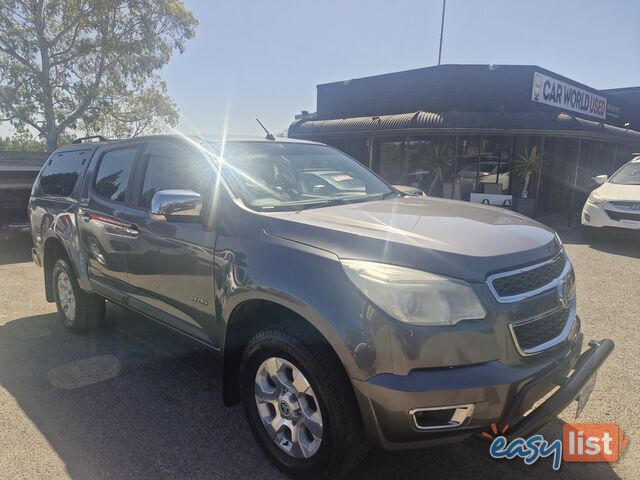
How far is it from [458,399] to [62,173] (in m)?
4.58

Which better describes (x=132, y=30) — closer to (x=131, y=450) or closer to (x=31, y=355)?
(x=31, y=355)

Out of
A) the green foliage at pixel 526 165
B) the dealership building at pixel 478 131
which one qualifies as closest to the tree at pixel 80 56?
the dealership building at pixel 478 131

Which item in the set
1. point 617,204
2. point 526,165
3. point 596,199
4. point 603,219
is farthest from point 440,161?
point 617,204

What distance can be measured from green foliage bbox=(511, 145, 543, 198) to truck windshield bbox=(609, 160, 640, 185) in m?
4.42

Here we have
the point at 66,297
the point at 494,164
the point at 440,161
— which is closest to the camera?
the point at 66,297

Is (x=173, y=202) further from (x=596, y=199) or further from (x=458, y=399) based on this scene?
(x=596, y=199)

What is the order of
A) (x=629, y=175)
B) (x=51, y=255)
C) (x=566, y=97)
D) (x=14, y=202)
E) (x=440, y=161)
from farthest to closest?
1. (x=566, y=97)
2. (x=440, y=161)
3. (x=629, y=175)
4. (x=14, y=202)
5. (x=51, y=255)

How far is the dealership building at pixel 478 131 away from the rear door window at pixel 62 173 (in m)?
11.4

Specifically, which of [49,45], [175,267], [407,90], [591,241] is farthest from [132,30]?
[175,267]

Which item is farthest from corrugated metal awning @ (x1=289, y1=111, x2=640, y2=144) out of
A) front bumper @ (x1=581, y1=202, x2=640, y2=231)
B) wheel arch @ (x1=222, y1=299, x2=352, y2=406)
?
wheel arch @ (x1=222, y1=299, x2=352, y2=406)

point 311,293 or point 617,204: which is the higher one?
point 311,293

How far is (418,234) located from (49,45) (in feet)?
97.2

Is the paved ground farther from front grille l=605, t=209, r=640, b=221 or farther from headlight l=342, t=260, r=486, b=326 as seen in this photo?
front grille l=605, t=209, r=640, b=221

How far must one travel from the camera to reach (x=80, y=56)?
26594 mm
